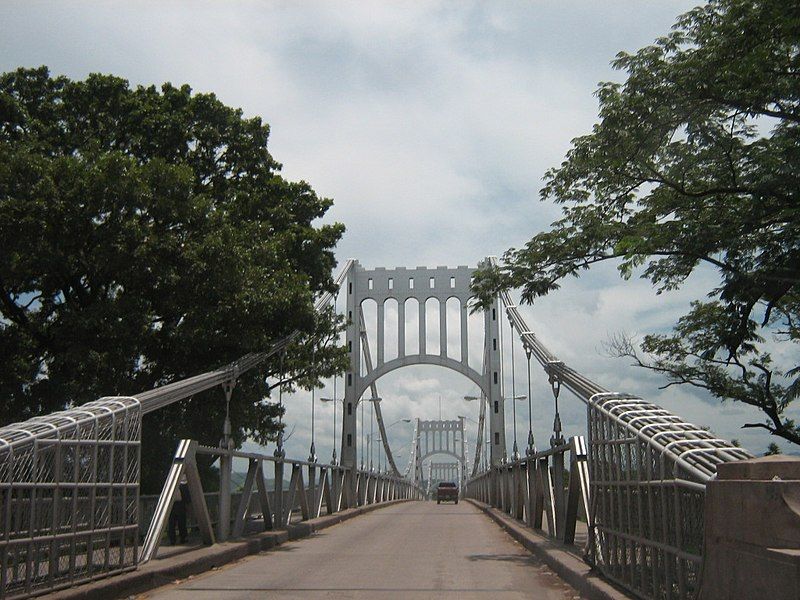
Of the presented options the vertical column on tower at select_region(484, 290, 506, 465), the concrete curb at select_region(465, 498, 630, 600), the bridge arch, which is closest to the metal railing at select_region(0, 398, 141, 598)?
the concrete curb at select_region(465, 498, 630, 600)

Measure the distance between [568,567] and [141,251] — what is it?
29.5 feet

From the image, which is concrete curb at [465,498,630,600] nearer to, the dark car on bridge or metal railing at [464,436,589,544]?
metal railing at [464,436,589,544]

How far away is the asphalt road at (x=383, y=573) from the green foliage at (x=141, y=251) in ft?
13.9

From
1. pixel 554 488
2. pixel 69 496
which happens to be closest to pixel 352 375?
pixel 554 488

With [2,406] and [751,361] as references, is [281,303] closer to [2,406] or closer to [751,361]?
[2,406]

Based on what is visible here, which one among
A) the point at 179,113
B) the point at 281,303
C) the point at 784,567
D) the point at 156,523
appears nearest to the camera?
the point at 784,567

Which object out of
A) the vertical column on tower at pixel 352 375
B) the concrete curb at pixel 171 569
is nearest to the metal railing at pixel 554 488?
the concrete curb at pixel 171 569

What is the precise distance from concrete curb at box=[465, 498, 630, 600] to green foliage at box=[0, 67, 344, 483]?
6.54 m

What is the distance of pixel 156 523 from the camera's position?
10070 mm

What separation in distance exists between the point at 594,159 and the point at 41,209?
8.79 m

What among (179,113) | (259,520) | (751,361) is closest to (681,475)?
(751,361)

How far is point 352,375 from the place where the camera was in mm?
51844

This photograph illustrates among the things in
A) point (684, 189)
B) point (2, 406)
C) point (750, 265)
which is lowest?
point (2, 406)

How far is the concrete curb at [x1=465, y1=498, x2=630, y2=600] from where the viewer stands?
24.2 ft
